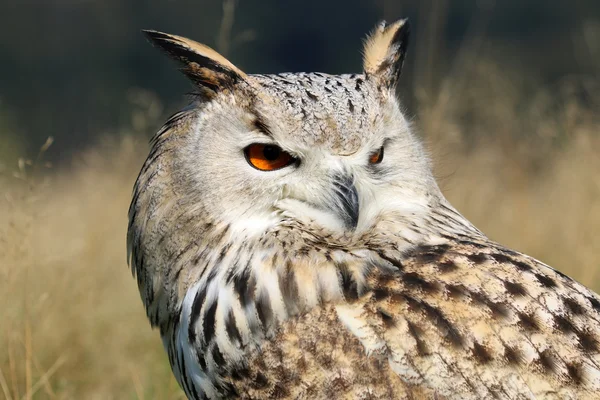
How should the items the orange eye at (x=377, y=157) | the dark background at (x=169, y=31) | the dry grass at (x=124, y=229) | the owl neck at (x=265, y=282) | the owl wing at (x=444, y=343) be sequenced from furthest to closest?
1. the dark background at (x=169, y=31)
2. the dry grass at (x=124, y=229)
3. the orange eye at (x=377, y=157)
4. the owl neck at (x=265, y=282)
5. the owl wing at (x=444, y=343)

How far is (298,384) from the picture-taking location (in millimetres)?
1777

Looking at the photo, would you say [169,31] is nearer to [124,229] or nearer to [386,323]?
[124,229]

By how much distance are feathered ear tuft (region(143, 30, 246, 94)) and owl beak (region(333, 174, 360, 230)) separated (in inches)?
15.7

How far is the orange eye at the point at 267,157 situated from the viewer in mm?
2049

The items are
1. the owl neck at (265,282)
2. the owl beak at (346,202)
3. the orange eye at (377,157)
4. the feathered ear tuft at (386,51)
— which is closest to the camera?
the owl neck at (265,282)

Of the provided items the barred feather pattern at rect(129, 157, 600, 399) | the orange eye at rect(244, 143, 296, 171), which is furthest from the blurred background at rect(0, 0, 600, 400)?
the barred feather pattern at rect(129, 157, 600, 399)

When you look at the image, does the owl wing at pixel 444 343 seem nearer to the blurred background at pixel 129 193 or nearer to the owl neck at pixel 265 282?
the owl neck at pixel 265 282

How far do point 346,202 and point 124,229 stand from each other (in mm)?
3443

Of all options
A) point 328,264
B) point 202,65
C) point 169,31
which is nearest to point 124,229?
point 202,65

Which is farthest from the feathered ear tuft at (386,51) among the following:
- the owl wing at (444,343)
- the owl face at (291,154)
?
the owl wing at (444,343)

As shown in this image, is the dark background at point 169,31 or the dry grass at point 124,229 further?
the dark background at point 169,31

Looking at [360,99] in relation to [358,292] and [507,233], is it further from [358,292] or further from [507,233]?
[507,233]

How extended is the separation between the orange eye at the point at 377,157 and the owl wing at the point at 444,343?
1.18ft

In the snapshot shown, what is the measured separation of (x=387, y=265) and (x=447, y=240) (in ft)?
0.68
